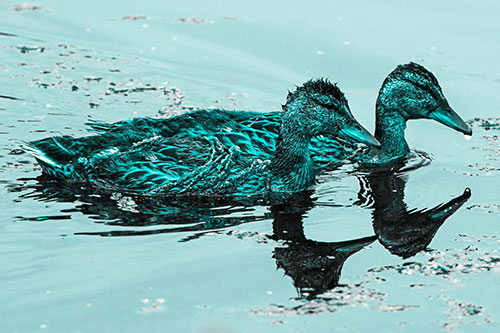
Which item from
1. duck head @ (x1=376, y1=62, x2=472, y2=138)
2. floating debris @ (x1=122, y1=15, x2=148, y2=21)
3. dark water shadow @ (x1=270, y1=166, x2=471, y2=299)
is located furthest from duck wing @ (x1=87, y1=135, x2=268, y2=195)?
floating debris @ (x1=122, y1=15, x2=148, y2=21)

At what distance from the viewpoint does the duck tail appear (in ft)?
30.0

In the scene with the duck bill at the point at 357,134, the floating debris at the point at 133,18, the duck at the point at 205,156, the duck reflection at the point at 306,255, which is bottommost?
the duck reflection at the point at 306,255

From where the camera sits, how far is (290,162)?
30.5ft

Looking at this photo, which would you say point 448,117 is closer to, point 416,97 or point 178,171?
point 416,97

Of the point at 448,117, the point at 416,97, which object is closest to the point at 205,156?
the point at 416,97

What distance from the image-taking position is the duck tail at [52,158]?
9.14m

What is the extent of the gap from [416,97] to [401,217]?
2.33 meters

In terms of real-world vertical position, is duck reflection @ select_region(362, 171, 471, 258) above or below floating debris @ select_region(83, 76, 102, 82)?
below

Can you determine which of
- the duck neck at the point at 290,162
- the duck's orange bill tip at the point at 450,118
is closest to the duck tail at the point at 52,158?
the duck neck at the point at 290,162

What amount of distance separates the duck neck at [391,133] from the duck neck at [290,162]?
5.03 feet

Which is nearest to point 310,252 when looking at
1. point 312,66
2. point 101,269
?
point 101,269

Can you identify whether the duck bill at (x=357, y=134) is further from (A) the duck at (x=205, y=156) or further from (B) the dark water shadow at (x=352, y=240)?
(B) the dark water shadow at (x=352, y=240)

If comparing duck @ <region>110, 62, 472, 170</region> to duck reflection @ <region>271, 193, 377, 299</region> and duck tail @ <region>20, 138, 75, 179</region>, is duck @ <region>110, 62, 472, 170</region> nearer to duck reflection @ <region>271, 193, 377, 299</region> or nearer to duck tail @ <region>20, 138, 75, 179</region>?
duck tail @ <region>20, 138, 75, 179</region>

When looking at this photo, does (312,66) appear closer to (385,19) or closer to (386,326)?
(385,19)
